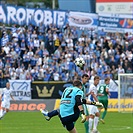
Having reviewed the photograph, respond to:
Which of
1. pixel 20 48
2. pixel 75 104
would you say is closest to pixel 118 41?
pixel 20 48

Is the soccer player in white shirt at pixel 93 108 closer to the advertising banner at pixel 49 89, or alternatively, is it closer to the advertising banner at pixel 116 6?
the advertising banner at pixel 49 89

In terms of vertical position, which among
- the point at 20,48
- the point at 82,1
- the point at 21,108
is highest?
the point at 82,1

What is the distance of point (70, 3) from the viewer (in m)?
50.9

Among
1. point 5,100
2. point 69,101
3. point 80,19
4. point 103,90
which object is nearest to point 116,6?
point 80,19

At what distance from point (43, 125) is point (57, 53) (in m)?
14.8

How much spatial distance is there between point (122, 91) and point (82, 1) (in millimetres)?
15784

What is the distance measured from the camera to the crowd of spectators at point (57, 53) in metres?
39.2

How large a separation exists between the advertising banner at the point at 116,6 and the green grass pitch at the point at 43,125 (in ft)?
71.8

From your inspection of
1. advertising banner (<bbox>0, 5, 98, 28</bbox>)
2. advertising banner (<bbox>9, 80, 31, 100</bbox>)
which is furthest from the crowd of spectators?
advertising banner (<bbox>9, 80, 31, 100</bbox>)

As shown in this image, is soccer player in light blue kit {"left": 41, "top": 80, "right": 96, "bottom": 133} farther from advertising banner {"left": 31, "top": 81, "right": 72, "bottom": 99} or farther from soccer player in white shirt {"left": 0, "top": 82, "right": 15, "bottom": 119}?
advertising banner {"left": 31, "top": 81, "right": 72, "bottom": 99}

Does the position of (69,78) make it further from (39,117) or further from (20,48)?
(39,117)

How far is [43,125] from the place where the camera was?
87.3 feet

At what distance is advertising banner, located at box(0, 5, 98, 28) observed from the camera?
40.9m

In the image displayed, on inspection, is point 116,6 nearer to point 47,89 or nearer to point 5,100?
point 47,89
